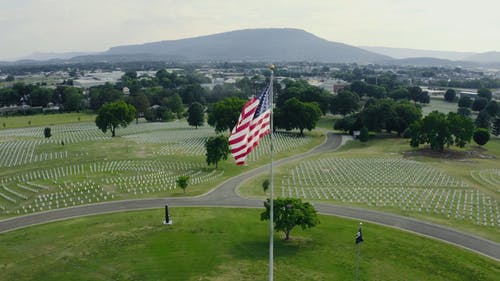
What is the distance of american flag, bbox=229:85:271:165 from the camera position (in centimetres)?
1931

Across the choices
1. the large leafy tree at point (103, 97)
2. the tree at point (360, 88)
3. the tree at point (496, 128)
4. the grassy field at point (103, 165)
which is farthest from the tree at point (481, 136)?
the large leafy tree at point (103, 97)

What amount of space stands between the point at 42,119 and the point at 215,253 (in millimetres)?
114491

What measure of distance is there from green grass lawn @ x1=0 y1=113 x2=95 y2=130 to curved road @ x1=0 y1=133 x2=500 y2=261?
8247 cm

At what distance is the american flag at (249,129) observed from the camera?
19.3 metres

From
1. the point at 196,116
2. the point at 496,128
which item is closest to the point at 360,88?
the point at 496,128

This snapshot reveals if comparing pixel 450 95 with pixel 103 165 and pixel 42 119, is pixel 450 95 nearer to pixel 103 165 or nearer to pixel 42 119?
pixel 103 165

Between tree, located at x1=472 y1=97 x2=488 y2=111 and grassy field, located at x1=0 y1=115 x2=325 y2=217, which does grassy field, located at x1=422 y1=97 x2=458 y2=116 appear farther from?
grassy field, located at x1=0 y1=115 x2=325 y2=217

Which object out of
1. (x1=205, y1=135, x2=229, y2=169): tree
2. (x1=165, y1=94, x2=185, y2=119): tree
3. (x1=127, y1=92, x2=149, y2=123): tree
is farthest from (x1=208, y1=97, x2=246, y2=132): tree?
(x1=127, y1=92, x2=149, y2=123): tree

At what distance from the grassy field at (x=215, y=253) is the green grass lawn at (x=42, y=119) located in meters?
88.8

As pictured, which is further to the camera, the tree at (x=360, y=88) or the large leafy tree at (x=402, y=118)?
the tree at (x=360, y=88)

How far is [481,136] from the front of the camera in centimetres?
8094

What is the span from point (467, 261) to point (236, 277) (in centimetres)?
1913

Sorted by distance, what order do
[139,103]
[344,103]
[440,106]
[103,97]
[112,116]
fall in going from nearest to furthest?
[112,116] < [344,103] < [139,103] < [103,97] < [440,106]

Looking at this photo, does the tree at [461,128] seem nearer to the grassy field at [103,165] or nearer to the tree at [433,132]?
the tree at [433,132]
